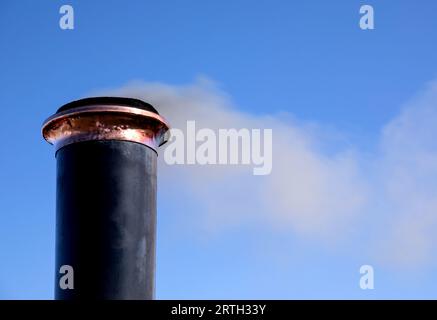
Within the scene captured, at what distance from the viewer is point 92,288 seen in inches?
141

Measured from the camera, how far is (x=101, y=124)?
375 centimetres

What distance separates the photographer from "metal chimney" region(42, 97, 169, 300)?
11.8 feet

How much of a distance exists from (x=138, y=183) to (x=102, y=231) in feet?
0.95

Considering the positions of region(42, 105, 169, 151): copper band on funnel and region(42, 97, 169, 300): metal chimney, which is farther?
region(42, 105, 169, 151): copper band on funnel

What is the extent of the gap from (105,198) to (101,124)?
34 cm

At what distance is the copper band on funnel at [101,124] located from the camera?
147 inches

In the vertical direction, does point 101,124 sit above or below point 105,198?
above

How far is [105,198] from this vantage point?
12.1 ft

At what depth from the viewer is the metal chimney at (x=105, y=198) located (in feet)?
11.8

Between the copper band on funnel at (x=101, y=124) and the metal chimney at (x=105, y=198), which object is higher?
the copper band on funnel at (x=101, y=124)

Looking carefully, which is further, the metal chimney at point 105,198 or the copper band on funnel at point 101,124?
the copper band on funnel at point 101,124

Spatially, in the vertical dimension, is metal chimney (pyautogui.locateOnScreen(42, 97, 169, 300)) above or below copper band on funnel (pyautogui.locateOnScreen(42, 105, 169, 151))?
below
